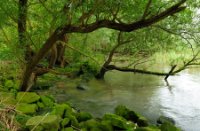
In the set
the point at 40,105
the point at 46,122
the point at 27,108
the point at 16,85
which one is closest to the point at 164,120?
the point at 40,105

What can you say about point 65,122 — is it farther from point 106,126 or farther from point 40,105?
point 40,105

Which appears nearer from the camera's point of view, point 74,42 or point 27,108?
point 27,108

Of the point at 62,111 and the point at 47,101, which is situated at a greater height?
the point at 62,111

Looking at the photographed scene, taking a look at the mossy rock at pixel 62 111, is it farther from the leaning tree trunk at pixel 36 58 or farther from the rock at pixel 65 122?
the leaning tree trunk at pixel 36 58

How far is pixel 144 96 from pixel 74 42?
4.83 meters

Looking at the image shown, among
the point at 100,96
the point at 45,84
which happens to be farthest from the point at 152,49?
the point at 45,84

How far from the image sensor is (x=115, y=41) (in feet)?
55.2

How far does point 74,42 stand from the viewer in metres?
17.6

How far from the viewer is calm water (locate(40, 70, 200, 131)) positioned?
11.8m

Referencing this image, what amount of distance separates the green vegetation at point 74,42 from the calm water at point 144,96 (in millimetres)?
937

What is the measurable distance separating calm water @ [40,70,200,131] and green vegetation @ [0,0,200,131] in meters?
0.94

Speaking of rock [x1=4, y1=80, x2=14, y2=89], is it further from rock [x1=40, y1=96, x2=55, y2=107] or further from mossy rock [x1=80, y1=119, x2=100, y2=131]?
mossy rock [x1=80, y1=119, x2=100, y2=131]

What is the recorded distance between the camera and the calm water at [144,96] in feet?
38.7

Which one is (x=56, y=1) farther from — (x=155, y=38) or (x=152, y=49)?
(x=152, y=49)
